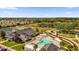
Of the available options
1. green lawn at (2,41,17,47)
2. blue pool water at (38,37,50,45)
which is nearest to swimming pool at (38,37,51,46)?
blue pool water at (38,37,50,45)

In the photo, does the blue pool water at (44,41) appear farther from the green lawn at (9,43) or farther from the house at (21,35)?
the green lawn at (9,43)

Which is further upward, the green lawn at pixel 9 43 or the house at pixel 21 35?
the house at pixel 21 35

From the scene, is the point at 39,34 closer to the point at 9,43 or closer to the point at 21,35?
the point at 21,35

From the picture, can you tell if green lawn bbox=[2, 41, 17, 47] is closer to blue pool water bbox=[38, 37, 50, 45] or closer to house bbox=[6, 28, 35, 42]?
house bbox=[6, 28, 35, 42]

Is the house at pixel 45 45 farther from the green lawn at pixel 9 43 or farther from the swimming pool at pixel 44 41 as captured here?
the green lawn at pixel 9 43

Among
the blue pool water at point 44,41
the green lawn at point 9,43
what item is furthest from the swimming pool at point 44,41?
the green lawn at point 9,43

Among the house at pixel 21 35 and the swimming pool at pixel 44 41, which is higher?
the house at pixel 21 35

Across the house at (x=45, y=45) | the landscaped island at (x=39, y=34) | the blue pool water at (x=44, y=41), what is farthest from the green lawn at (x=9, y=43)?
the blue pool water at (x=44, y=41)
